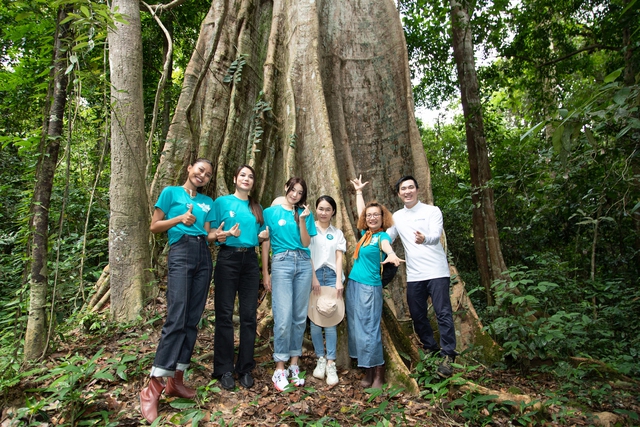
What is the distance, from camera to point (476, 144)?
7.44 metres

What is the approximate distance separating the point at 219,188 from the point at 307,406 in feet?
9.36

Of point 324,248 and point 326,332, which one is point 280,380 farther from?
point 324,248

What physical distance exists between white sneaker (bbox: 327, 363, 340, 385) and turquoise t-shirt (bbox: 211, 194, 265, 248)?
1.29 meters

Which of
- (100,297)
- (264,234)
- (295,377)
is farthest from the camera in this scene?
(100,297)

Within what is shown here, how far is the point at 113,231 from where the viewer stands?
417 centimetres

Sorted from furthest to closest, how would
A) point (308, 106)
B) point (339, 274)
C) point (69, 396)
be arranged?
point (308, 106), point (339, 274), point (69, 396)

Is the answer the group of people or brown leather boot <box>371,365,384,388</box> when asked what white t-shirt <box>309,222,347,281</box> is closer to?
the group of people

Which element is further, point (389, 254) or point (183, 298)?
point (389, 254)

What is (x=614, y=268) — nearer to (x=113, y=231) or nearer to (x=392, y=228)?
A: (x=392, y=228)

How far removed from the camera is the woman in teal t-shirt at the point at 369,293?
3.57 metres

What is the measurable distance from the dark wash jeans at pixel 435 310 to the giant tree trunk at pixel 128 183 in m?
2.78

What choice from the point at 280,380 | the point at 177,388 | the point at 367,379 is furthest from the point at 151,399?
the point at 367,379

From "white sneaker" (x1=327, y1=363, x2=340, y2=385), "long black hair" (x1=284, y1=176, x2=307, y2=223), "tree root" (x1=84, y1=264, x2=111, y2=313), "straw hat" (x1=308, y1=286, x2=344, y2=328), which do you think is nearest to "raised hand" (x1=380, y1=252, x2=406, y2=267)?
"straw hat" (x1=308, y1=286, x2=344, y2=328)

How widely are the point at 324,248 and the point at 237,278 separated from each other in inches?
34.8
